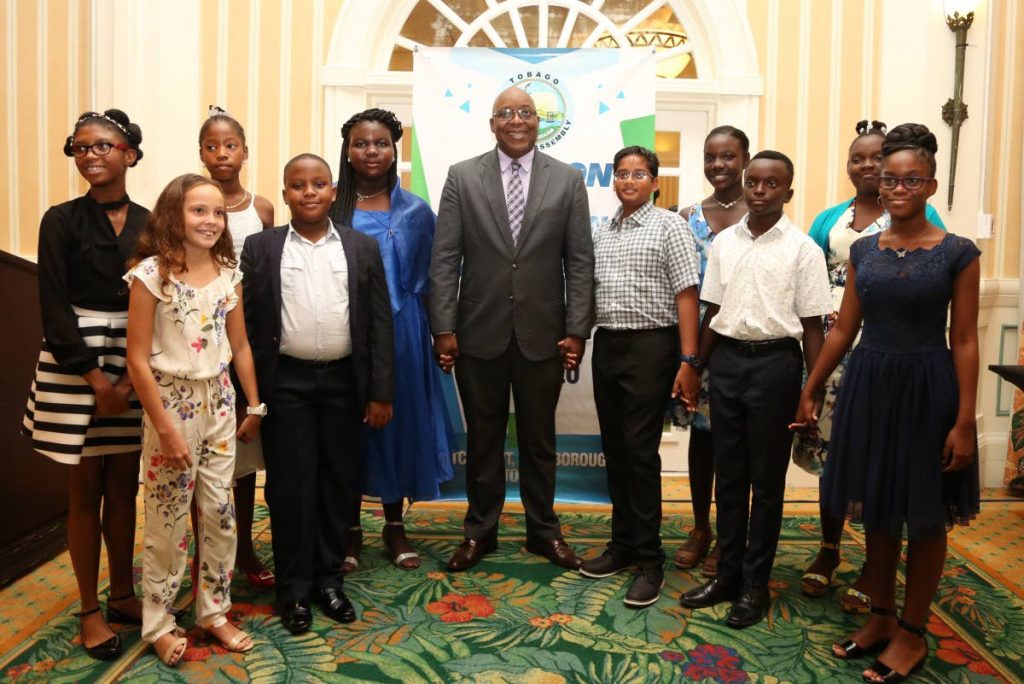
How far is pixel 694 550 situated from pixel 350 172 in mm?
1922

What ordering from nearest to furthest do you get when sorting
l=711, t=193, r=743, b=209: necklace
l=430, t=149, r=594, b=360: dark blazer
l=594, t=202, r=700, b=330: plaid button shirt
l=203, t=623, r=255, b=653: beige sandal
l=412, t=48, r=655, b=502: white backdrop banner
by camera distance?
l=203, t=623, r=255, b=653: beige sandal
l=594, t=202, r=700, b=330: plaid button shirt
l=430, t=149, r=594, b=360: dark blazer
l=711, t=193, r=743, b=209: necklace
l=412, t=48, r=655, b=502: white backdrop banner

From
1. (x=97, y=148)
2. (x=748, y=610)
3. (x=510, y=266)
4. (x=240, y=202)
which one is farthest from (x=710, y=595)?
(x=97, y=148)

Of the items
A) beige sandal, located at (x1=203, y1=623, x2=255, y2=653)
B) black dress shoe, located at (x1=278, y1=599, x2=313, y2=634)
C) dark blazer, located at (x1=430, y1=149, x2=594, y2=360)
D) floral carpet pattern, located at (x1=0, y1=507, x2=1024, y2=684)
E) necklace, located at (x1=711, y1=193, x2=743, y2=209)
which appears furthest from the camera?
necklace, located at (x1=711, y1=193, x2=743, y2=209)

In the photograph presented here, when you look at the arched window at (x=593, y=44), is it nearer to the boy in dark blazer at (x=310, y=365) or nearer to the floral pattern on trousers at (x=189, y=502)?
the boy in dark blazer at (x=310, y=365)

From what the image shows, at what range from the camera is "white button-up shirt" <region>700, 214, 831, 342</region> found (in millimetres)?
2514

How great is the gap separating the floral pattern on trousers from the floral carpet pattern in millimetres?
148

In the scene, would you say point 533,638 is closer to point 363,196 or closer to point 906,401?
point 906,401

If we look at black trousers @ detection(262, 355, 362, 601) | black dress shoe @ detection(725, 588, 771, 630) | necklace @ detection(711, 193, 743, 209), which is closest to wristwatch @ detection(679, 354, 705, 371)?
necklace @ detection(711, 193, 743, 209)

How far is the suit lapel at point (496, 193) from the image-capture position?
295 centimetres

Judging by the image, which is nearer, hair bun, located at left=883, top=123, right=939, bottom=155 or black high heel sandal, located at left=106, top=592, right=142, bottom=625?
hair bun, located at left=883, top=123, right=939, bottom=155

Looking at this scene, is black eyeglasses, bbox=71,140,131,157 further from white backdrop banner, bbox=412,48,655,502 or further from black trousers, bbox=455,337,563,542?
white backdrop banner, bbox=412,48,655,502

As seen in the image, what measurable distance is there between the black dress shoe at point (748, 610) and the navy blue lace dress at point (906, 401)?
46 centimetres

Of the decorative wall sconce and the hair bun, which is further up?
the decorative wall sconce

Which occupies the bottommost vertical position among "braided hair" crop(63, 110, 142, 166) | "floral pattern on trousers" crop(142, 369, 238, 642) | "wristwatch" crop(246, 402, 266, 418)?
"floral pattern on trousers" crop(142, 369, 238, 642)
